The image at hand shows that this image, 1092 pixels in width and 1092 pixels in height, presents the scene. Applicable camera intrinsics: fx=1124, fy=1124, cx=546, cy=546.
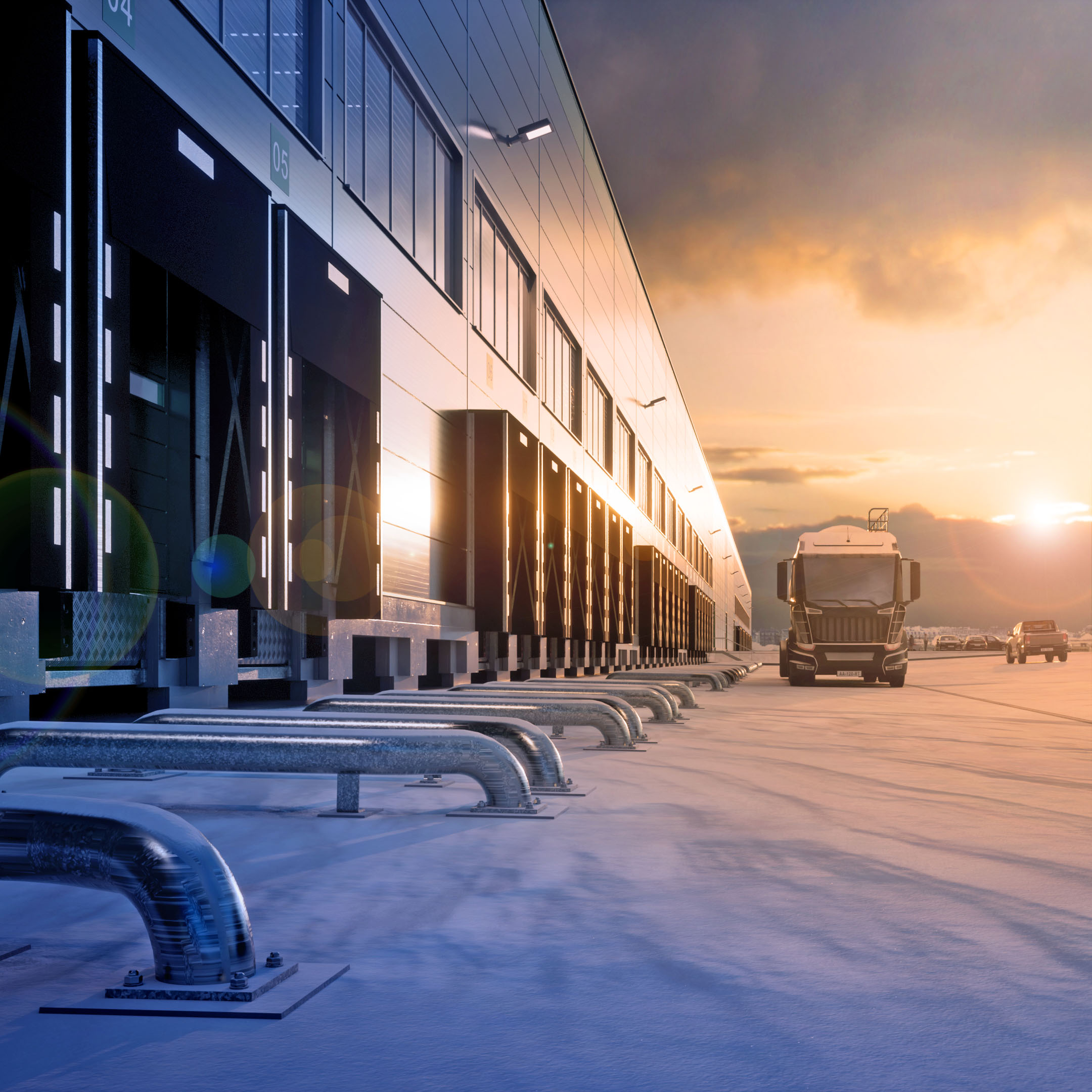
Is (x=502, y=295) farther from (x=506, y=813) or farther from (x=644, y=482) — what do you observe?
(x=644, y=482)

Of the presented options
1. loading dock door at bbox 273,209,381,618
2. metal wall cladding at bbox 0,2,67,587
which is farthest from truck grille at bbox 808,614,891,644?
metal wall cladding at bbox 0,2,67,587

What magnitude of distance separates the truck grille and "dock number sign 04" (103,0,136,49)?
19.7 metres

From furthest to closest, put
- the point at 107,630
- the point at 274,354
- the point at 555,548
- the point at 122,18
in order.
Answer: the point at 555,548, the point at 274,354, the point at 107,630, the point at 122,18

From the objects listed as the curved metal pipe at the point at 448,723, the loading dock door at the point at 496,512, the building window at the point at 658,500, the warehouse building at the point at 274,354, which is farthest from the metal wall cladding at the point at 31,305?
the building window at the point at 658,500

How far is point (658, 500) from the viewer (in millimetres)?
47562

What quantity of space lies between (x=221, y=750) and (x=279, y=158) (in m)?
7.58

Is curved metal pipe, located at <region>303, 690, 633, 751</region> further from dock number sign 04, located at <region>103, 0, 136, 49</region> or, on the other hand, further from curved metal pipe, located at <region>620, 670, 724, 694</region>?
curved metal pipe, located at <region>620, 670, 724, 694</region>

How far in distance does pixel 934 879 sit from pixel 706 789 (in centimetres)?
249

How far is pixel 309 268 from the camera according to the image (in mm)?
10844

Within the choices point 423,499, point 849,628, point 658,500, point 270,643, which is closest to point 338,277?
point 270,643

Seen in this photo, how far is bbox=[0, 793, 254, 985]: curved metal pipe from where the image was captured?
2.38 metres

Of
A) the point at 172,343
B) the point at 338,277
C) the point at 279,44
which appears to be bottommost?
the point at 172,343

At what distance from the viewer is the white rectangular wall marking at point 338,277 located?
11.4 m

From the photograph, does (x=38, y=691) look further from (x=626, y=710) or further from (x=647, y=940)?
(x=647, y=940)
